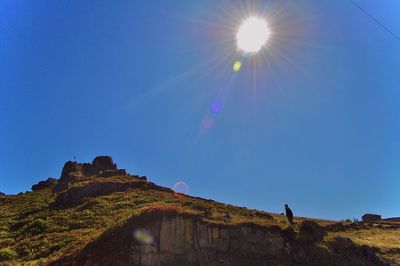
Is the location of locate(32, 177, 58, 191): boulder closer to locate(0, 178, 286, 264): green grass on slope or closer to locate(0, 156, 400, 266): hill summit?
locate(0, 178, 286, 264): green grass on slope

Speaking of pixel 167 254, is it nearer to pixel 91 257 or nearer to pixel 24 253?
pixel 91 257

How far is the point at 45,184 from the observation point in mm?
72375

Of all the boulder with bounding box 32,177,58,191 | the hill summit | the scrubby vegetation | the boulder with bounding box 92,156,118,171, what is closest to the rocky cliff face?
the hill summit

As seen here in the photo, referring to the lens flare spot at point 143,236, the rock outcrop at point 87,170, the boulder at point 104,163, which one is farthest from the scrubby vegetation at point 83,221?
the boulder at point 104,163

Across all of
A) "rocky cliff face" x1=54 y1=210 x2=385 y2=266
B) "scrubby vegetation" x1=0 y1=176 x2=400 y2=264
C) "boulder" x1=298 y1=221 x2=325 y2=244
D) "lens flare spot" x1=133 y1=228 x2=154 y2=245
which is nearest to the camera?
"rocky cliff face" x1=54 y1=210 x2=385 y2=266

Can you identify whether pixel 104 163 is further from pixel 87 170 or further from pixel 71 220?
pixel 71 220

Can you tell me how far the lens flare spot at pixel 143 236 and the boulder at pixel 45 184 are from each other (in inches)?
2053

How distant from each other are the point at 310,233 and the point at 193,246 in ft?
25.9

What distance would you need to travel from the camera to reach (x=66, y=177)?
201 feet

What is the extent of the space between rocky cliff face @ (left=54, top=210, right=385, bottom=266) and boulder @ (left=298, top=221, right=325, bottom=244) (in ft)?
0.95

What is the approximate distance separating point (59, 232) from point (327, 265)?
69.3 ft

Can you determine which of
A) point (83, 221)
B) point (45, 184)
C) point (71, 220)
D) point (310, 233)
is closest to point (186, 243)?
point (310, 233)

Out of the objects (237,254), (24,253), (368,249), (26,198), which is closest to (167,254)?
(237,254)

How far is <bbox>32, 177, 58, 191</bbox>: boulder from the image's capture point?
7150 cm
